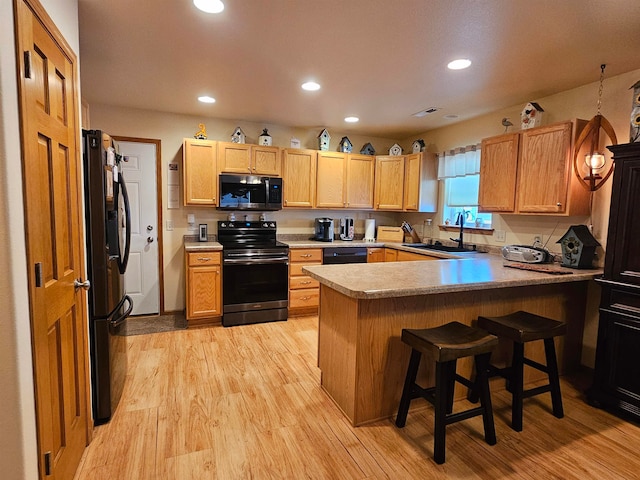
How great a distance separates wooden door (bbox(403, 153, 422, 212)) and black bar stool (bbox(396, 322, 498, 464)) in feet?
8.77

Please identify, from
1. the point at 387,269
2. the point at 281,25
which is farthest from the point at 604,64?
the point at 281,25

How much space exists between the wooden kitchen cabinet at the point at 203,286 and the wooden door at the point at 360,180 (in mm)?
1986

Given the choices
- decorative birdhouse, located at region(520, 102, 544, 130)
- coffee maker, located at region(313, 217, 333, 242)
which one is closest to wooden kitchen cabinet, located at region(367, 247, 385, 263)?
coffee maker, located at region(313, 217, 333, 242)

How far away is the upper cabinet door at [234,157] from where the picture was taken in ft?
13.5

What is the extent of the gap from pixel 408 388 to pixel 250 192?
116 inches

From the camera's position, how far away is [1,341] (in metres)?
1.08

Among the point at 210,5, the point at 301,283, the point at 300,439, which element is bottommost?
the point at 300,439

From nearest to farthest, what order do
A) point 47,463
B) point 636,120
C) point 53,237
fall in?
point 47,463
point 53,237
point 636,120

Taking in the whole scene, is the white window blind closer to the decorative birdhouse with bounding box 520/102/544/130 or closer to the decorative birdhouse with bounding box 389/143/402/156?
the decorative birdhouse with bounding box 389/143/402/156

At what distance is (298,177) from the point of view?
14.9ft

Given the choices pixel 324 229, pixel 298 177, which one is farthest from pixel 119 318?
pixel 324 229

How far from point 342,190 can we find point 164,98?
237 cm

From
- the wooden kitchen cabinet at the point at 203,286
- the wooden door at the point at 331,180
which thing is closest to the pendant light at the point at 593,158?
the wooden door at the point at 331,180

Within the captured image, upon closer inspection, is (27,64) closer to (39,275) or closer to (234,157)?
(39,275)
